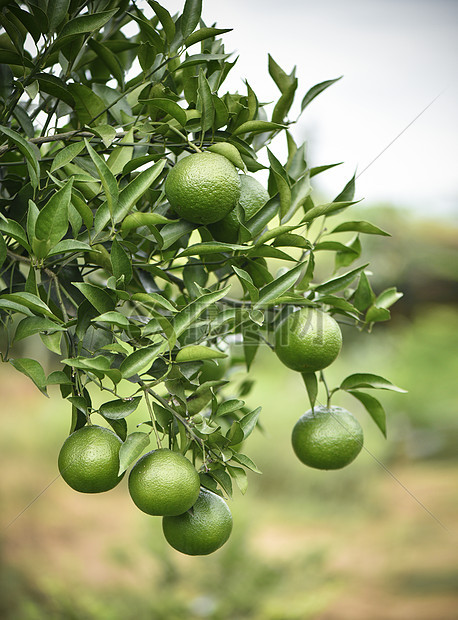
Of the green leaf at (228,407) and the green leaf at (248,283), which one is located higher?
the green leaf at (248,283)

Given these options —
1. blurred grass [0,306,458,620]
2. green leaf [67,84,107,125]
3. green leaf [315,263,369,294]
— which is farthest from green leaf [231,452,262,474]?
blurred grass [0,306,458,620]

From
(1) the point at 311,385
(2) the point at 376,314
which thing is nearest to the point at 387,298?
(2) the point at 376,314

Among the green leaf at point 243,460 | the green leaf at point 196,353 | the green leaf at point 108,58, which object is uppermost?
the green leaf at point 108,58

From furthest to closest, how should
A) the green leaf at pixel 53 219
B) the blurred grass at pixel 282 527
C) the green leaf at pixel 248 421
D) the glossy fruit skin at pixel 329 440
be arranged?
the blurred grass at pixel 282 527, the glossy fruit skin at pixel 329 440, the green leaf at pixel 248 421, the green leaf at pixel 53 219

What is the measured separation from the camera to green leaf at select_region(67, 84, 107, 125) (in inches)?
20.1

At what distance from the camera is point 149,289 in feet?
1.90

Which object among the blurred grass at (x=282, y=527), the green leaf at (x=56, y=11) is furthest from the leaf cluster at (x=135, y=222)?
the blurred grass at (x=282, y=527)

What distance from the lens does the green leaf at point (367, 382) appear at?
0.62 m

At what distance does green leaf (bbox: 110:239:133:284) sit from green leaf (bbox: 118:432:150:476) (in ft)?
0.44

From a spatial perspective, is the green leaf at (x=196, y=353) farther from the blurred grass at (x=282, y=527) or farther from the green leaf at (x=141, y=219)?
the blurred grass at (x=282, y=527)

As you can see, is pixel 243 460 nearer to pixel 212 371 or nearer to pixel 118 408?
pixel 118 408

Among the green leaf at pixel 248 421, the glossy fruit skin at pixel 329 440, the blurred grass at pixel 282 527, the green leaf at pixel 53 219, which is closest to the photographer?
the green leaf at pixel 53 219

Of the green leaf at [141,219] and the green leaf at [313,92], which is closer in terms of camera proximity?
the green leaf at [141,219]

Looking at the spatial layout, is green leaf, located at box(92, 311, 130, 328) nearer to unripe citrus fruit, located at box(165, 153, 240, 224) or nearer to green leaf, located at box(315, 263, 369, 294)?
unripe citrus fruit, located at box(165, 153, 240, 224)
